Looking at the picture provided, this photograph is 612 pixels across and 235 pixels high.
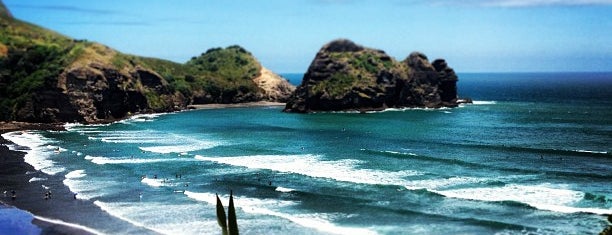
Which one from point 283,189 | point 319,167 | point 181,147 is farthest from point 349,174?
point 181,147

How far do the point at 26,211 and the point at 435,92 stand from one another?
405 ft

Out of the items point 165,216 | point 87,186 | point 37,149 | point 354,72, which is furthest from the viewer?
point 354,72

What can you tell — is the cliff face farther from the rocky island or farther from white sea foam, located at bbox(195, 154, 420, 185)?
white sea foam, located at bbox(195, 154, 420, 185)

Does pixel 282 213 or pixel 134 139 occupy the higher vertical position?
pixel 134 139

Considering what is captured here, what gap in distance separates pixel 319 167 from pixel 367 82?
281ft

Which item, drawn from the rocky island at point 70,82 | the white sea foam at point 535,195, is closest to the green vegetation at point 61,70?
the rocky island at point 70,82

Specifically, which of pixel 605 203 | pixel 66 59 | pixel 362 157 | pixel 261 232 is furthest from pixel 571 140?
pixel 66 59

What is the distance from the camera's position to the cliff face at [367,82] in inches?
5984

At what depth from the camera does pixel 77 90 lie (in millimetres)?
127688

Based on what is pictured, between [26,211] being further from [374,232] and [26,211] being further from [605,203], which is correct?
[605,203]

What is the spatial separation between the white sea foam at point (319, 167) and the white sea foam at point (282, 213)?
34.8 ft

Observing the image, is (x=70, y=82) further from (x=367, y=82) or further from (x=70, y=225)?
(x=70, y=225)

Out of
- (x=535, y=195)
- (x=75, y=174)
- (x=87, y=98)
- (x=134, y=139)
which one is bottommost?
(x=75, y=174)

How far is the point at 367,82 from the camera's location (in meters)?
153
